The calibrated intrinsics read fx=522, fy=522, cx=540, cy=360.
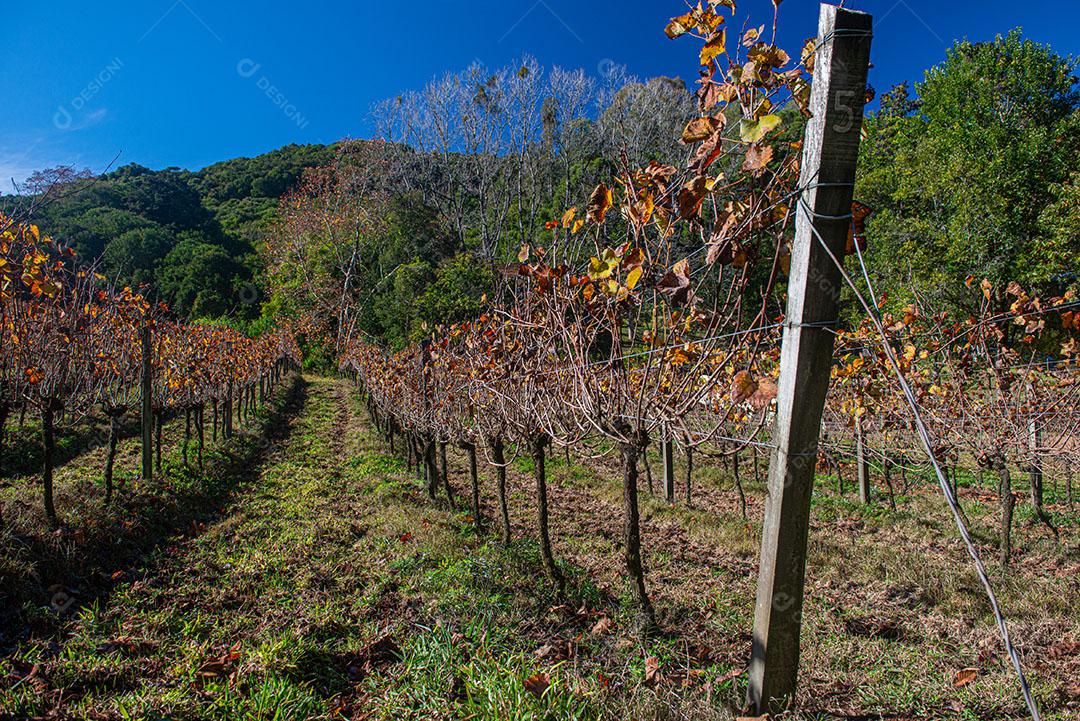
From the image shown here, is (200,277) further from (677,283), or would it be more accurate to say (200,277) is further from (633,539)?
(677,283)

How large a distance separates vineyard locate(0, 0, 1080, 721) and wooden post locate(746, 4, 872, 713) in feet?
0.04

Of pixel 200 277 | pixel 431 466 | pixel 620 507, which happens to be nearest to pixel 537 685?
pixel 620 507

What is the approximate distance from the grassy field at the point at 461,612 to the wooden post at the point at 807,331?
1.87 feet

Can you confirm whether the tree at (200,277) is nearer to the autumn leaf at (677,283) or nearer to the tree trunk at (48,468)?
the tree trunk at (48,468)

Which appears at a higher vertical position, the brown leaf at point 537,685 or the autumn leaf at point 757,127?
the autumn leaf at point 757,127

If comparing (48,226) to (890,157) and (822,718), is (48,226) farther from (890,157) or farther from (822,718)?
(890,157)

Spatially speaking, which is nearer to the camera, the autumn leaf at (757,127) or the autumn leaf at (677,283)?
the autumn leaf at (757,127)

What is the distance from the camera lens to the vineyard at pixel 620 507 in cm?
212

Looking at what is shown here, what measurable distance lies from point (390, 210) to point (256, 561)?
29.9m

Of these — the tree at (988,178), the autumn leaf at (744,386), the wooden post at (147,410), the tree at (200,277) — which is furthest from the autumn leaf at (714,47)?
the tree at (200,277)

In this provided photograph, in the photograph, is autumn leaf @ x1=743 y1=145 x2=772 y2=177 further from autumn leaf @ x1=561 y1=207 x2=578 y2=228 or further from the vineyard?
autumn leaf @ x1=561 y1=207 x2=578 y2=228

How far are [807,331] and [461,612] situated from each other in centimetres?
319

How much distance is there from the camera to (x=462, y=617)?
3.78m

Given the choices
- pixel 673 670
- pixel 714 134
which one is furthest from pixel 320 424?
pixel 714 134
